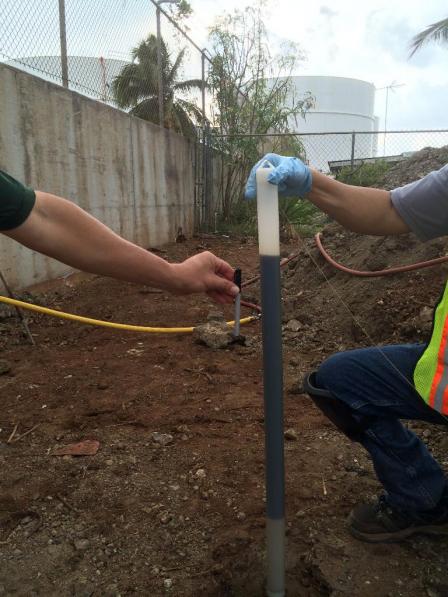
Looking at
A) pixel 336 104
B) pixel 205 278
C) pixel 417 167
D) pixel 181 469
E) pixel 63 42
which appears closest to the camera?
pixel 205 278

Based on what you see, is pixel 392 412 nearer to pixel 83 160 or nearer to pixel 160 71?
pixel 83 160

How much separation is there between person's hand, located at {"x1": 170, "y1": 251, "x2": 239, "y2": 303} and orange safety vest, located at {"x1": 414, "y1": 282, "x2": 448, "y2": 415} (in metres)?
0.64

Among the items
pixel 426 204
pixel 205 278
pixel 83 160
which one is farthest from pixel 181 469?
pixel 83 160

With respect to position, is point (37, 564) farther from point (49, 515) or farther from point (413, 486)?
point (413, 486)

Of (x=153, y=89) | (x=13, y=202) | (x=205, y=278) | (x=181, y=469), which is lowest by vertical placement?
(x=181, y=469)

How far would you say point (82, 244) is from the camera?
1432 mm

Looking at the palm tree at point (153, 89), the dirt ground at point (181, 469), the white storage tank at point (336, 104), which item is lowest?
the dirt ground at point (181, 469)

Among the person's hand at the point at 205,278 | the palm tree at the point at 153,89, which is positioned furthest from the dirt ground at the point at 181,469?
the palm tree at the point at 153,89

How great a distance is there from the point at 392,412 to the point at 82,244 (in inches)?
45.2

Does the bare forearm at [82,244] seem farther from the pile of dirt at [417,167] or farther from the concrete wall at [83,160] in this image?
the pile of dirt at [417,167]

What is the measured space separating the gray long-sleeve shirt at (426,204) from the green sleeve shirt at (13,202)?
1278mm

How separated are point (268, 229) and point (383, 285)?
9.52 feet

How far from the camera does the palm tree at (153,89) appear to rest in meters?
6.67

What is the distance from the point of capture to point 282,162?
63.9 inches
